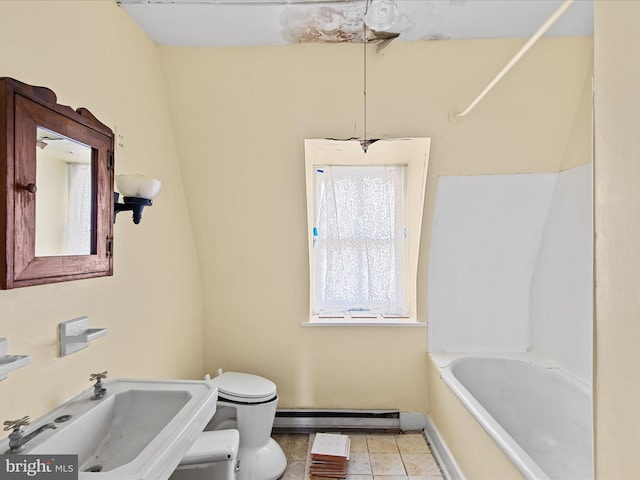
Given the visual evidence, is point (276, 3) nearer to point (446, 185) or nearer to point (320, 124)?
point (320, 124)

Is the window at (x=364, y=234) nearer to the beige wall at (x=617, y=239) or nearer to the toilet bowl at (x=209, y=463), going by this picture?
the toilet bowl at (x=209, y=463)

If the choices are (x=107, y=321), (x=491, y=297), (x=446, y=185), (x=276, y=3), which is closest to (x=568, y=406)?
(x=491, y=297)

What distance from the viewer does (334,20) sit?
5.35 feet

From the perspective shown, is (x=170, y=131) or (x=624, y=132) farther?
(x=170, y=131)

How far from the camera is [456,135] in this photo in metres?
2.04

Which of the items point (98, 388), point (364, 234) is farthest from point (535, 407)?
point (98, 388)

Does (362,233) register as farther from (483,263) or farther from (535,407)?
(535,407)

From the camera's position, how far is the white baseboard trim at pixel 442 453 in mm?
1829

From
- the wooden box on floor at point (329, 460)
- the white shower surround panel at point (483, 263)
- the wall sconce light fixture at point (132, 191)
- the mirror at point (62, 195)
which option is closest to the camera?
the mirror at point (62, 195)

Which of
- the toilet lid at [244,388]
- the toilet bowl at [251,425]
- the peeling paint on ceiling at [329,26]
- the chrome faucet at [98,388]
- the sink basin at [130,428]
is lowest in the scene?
the toilet bowl at [251,425]

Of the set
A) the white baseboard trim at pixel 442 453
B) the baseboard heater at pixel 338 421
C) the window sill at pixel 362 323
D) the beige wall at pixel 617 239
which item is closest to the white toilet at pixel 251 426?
the baseboard heater at pixel 338 421

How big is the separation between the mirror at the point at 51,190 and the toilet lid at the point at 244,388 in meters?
1.03

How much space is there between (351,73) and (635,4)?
136cm

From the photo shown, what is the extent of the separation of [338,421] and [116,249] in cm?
185
